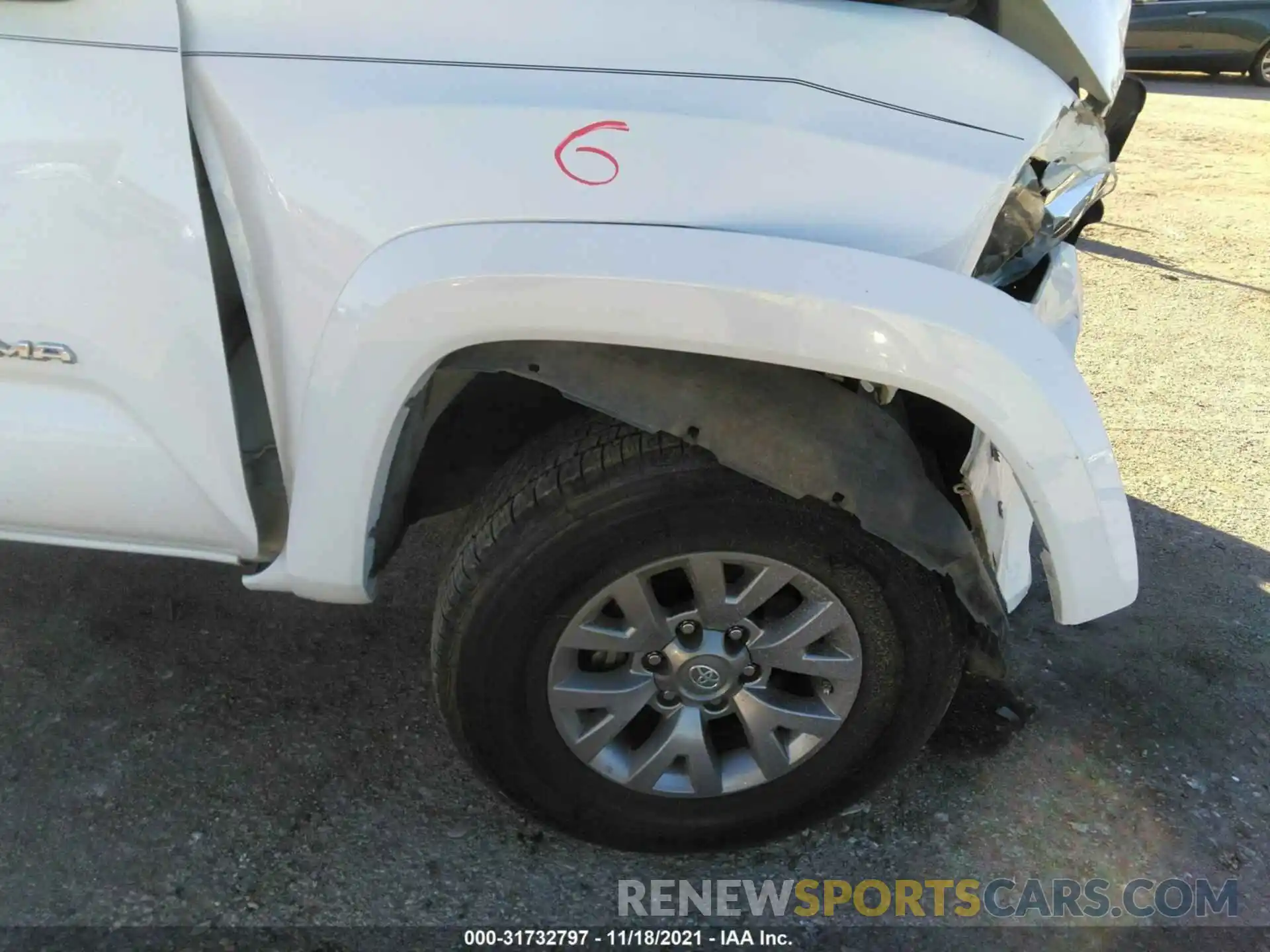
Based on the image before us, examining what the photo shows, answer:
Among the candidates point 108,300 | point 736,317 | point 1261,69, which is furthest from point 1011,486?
point 1261,69

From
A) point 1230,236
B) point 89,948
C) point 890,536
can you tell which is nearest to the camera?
point 890,536

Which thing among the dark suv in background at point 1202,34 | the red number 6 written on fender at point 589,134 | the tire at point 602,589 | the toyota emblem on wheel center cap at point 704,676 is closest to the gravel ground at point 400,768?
the tire at point 602,589

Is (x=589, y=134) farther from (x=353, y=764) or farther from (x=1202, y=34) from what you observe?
(x=1202, y=34)

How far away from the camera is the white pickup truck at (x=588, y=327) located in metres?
1.50

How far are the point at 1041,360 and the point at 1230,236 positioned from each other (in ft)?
18.0

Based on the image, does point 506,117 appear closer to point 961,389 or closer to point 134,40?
point 134,40

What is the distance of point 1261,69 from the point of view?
1103 centimetres

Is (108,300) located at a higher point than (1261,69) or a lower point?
higher

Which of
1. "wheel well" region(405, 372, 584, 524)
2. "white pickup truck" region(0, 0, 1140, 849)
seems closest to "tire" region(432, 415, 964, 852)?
"white pickup truck" region(0, 0, 1140, 849)

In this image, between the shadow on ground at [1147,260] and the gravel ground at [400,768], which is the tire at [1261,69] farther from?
the gravel ground at [400,768]

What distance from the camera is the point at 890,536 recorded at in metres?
1.63

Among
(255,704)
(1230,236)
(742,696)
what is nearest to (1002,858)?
(742,696)

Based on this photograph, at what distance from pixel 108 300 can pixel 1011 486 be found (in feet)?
5.81

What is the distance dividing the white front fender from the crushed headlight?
0.79 ft
